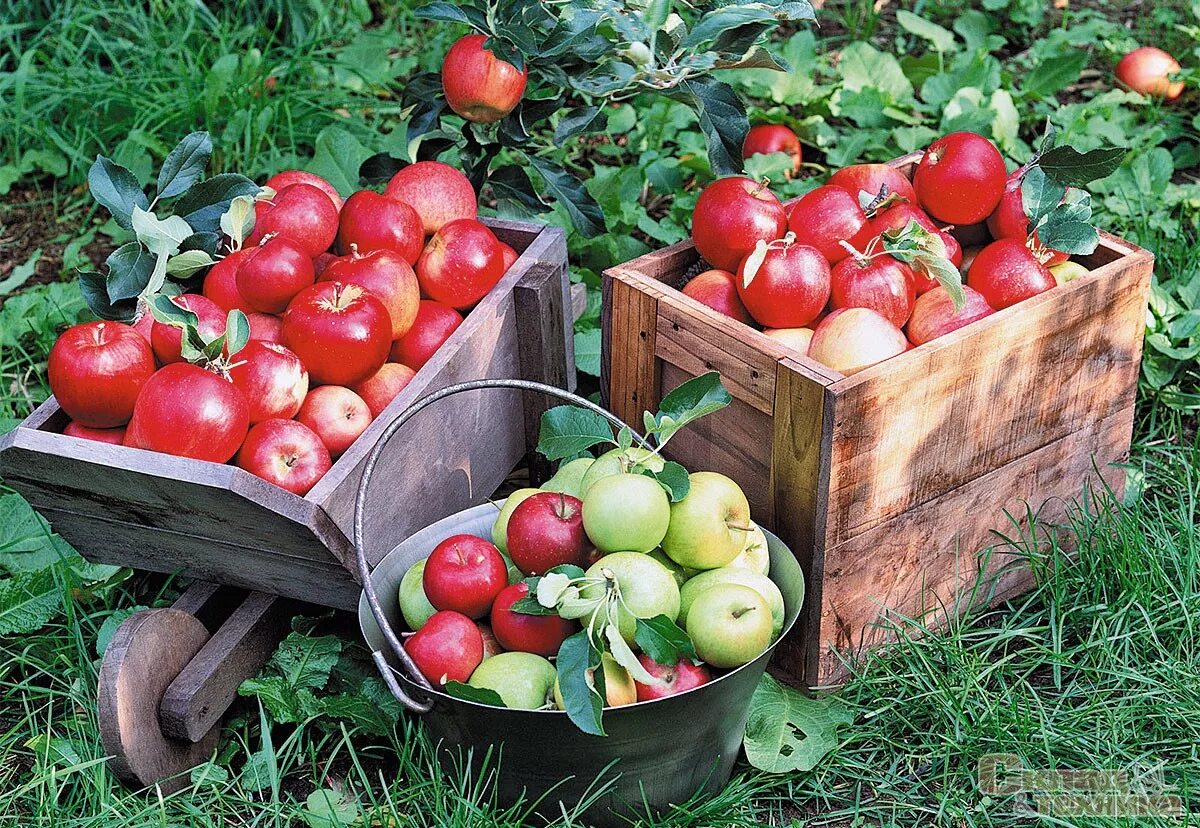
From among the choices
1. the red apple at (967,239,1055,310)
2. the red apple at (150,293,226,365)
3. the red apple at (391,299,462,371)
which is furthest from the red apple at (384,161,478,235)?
the red apple at (967,239,1055,310)

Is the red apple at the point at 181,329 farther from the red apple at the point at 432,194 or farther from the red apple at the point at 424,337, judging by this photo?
the red apple at the point at 432,194

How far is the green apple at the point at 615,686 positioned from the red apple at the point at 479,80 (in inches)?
50.5

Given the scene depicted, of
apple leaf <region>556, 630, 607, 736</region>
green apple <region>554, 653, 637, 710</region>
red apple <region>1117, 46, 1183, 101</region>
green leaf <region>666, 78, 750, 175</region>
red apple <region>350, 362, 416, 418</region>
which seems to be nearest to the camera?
apple leaf <region>556, 630, 607, 736</region>

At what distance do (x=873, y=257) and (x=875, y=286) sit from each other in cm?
8

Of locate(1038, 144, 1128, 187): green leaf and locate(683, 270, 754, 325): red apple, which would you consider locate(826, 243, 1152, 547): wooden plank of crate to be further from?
locate(683, 270, 754, 325): red apple

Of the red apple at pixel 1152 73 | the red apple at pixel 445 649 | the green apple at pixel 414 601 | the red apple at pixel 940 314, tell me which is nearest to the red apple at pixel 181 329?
the green apple at pixel 414 601

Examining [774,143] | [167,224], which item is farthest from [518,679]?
[774,143]

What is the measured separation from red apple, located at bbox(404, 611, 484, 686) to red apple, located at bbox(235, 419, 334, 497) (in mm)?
315

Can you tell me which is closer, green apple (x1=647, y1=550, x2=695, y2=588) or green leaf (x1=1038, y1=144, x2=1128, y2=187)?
green apple (x1=647, y1=550, x2=695, y2=588)

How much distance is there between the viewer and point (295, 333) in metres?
2.16

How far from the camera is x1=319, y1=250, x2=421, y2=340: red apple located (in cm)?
227

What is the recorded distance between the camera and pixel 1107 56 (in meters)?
4.25

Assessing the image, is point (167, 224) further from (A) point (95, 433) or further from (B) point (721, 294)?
(B) point (721, 294)

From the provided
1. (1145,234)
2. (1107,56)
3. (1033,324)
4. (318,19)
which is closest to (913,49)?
(1107,56)
